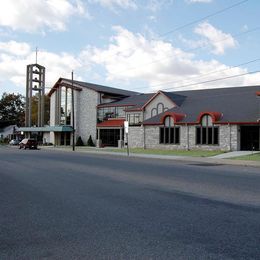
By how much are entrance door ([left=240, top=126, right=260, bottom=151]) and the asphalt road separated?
2631cm

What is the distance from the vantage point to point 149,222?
771cm

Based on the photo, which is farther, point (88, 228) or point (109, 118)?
point (109, 118)

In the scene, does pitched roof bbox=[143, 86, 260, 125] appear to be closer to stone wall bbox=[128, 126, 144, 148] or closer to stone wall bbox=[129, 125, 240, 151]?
stone wall bbox=[129, 125, 240, 151]

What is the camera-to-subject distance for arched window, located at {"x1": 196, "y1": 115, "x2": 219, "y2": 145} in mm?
40250

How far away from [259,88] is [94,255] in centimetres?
4238

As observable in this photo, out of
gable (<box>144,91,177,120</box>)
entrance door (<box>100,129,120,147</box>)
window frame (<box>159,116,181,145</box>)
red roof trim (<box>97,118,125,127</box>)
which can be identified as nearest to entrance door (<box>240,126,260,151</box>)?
window frame (<box>159,116,181,145</box>)

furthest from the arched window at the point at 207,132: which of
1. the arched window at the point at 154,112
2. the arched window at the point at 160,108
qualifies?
the arched window at the point at 154,112

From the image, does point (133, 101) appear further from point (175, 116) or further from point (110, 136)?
point (175, 116)

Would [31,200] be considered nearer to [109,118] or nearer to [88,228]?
[88,228]

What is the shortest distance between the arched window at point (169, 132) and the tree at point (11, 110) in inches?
3195

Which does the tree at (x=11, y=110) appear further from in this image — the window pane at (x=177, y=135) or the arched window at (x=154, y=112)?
the window pane at (x=177, y=135)

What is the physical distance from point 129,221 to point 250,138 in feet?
109

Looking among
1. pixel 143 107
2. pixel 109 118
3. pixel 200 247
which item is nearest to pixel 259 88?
pixel 143 107

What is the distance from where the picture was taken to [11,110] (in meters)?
121
